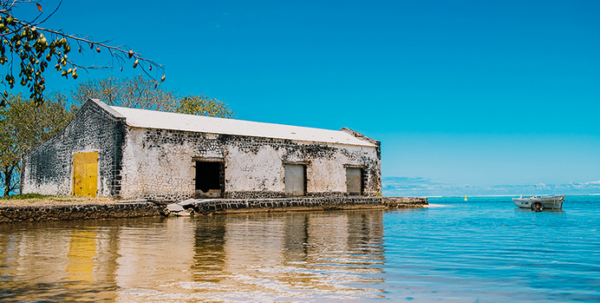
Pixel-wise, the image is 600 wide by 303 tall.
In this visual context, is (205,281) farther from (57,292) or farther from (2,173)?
(2,173)

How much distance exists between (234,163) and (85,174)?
6443 mm

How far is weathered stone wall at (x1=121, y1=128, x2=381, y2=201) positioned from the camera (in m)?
18.8

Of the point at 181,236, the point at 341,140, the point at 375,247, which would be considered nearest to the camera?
the point at 375,247

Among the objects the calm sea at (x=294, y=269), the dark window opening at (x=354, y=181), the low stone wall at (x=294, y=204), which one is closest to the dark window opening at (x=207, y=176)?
the low stone wall at (x=294, y=204)

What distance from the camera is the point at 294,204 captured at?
2095 cm

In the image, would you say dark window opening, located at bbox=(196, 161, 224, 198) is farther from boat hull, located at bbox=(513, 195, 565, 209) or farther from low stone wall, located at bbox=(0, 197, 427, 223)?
boat hull, located at bbox=(513, 195, 565, 209)

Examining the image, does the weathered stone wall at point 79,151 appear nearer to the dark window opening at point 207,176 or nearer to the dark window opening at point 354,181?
the dark window opening at point 207,176

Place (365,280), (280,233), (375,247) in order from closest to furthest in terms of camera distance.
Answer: (365,280)
(375,247)
(280,233)

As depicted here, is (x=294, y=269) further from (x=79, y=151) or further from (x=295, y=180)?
(x=295, y=180)

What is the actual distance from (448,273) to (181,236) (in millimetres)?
6050

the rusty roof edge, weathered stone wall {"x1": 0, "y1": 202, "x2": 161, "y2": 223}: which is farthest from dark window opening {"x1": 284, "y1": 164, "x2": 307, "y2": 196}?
weathered stone wall {"x1": 0, "y1": 202, "x2": 161, "y2": 223}

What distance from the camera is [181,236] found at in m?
9.91

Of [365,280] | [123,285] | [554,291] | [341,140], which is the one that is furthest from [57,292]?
[341,140]

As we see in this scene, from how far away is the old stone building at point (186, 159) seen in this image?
18.8 metres
